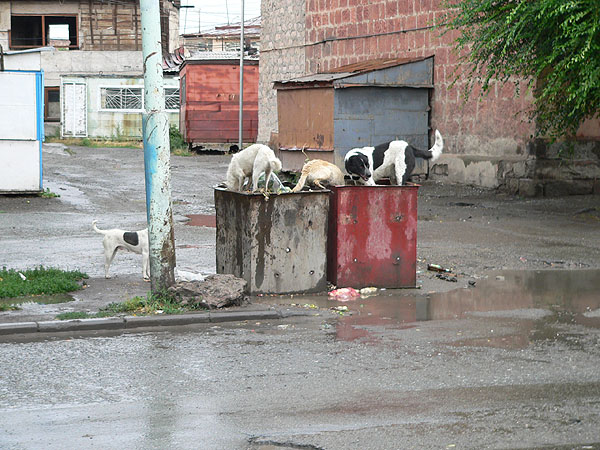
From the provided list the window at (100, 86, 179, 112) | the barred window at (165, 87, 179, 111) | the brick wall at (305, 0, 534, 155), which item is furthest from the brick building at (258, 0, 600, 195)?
the window at (100, 86, 179, 112)

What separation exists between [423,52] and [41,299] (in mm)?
15999

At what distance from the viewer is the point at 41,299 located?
923 centimetres

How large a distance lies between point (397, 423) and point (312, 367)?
4.88 feet

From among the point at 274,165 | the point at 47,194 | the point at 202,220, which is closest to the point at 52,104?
the point at 47,194

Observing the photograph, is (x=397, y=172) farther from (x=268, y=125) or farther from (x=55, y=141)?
(x=55, y=141)

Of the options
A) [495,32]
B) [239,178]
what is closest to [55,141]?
[495,32]

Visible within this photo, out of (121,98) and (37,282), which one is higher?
(121,98)

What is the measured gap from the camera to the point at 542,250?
12.8 meters

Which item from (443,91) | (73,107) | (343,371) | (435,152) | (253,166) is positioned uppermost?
(73,107)

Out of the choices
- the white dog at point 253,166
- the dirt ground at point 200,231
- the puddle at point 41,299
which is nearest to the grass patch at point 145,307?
the dirt ground at point 200,231

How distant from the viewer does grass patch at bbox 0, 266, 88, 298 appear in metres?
9.36

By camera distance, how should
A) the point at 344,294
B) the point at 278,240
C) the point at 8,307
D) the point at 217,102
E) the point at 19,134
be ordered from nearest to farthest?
1. the point at 8,307
2. the point at 278,240
3. the point at 344,294
4. the point at 19,134
5. the point at 217,102

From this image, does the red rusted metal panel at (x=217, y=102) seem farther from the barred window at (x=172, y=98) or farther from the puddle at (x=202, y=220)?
the puddle at (x=202, y=220)

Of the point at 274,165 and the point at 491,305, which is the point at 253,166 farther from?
the point at 491,305
